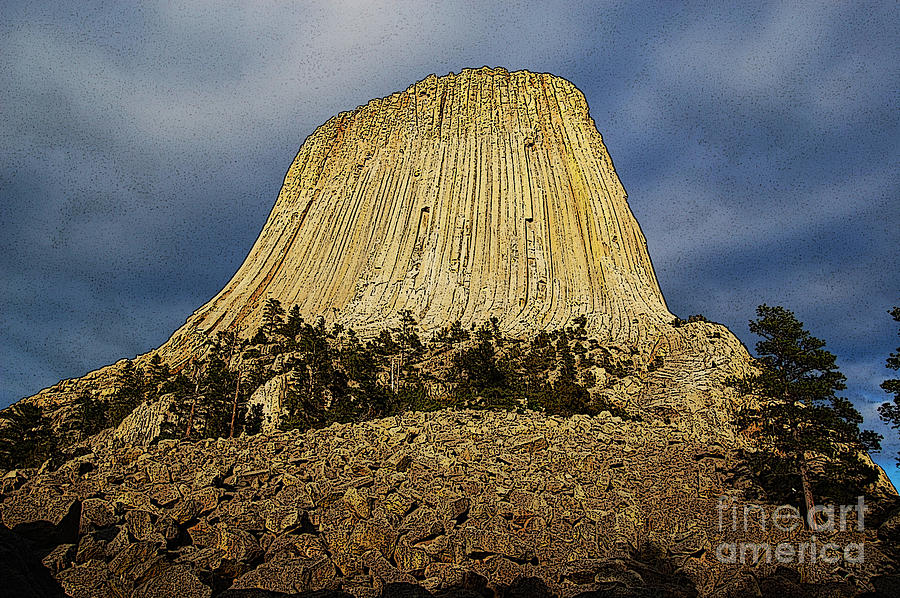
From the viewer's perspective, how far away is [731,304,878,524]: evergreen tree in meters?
12.9

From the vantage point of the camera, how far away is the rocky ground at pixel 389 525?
702 centimetres

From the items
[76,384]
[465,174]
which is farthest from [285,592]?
[465,174]

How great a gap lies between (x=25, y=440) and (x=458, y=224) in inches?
1404

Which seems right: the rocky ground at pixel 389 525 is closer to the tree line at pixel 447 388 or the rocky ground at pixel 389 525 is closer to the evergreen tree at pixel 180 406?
the tree line at pixel 447 388

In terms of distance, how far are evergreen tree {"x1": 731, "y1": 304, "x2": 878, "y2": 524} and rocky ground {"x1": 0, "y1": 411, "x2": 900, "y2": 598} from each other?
136 centimetres

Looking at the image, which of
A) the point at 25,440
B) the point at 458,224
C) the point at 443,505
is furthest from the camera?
the point at 458,224

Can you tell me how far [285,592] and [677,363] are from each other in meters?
36.4

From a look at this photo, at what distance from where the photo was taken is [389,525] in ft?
28.8

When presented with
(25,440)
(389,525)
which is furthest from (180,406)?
(389,525)

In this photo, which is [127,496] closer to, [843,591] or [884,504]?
[843,591]

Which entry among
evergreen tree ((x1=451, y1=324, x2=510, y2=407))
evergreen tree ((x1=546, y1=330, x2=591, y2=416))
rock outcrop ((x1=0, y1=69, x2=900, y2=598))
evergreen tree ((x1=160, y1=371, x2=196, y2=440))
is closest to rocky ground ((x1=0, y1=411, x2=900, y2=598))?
rock outcrop ((x1=0, y1=69, x2=900, y2=598))

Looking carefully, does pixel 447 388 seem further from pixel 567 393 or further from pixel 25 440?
pixel 25 440

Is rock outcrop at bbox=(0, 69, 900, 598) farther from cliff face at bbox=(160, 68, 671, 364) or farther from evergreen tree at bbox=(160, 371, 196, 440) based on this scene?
cliff face at bbox=(160, 68, 671, 364)

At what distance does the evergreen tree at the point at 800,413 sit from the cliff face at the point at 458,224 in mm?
29343
